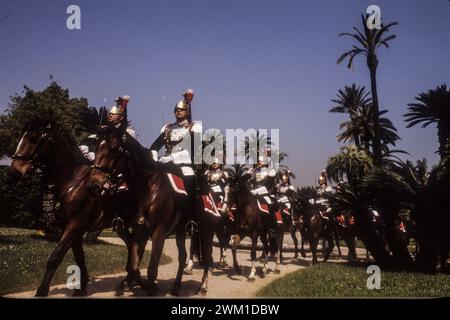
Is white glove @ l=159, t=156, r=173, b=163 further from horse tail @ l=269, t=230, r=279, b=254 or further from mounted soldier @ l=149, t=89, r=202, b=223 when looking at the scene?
horse tail @ l=269, t=230, r=279, b=254

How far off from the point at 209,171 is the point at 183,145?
13.4 ft

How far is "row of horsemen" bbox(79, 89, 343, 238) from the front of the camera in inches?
311

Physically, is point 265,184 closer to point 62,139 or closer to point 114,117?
point 114,117

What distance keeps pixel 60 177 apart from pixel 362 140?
40.3 m

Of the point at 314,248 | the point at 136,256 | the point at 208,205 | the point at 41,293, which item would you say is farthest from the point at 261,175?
the point at 41,293

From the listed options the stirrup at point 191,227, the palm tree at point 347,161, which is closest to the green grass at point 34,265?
the stirrup at point 191,227

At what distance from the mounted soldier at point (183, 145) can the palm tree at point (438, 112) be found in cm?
720

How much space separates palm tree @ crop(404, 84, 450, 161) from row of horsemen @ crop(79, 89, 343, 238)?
499cm

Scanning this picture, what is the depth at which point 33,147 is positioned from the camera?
22.5 feet

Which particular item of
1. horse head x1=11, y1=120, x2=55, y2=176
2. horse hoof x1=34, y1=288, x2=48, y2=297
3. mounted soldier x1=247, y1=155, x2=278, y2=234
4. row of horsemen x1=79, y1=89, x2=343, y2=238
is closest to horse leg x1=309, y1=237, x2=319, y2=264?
row of horsemen x1=79, y1=89, x2=343, y2=238

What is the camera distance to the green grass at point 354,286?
735 cm

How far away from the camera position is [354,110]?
1587 inches
